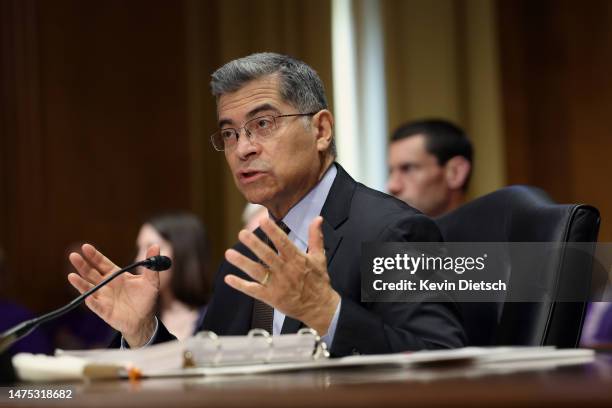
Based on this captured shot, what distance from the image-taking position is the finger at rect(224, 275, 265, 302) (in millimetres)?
1566

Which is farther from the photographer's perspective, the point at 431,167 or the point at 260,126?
the point at 431,167

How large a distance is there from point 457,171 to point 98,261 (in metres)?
2.43

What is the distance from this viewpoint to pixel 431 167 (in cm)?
423

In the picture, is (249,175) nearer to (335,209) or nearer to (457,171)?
(335,209)

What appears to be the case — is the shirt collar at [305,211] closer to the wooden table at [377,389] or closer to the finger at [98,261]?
the finger at [98,261]

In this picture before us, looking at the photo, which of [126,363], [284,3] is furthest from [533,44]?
[126,363]

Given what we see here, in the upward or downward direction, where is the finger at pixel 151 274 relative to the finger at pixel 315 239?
downward

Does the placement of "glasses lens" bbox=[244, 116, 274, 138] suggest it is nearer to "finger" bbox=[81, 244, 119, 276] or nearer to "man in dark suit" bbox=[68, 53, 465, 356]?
"man in dark suit" bbox=[68, 53, 465, 356]

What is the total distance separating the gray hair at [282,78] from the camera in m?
2.38

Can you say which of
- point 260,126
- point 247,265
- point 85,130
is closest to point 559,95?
point 85,130

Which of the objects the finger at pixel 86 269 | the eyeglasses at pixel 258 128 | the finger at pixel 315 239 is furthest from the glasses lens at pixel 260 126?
the finger at pixel 315 239

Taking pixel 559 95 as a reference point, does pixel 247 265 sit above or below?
below

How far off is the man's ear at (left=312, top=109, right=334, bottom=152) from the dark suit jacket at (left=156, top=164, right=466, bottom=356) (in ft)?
0.27

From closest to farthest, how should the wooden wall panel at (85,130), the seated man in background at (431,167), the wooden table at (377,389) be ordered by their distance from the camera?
the wooden table at (377,389) < the seated man in background at (431,167) < the wooden wall panel at (85,130)
